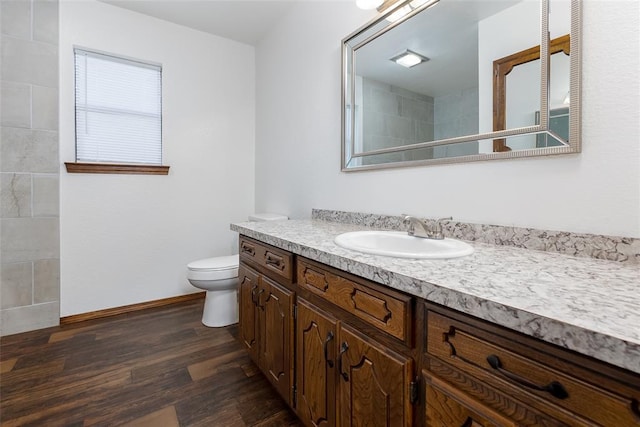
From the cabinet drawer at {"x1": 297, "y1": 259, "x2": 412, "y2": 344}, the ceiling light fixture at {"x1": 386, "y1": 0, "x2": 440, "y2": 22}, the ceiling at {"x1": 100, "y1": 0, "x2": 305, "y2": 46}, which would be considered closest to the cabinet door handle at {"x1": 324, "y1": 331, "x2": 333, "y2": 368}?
the cabinet drawer at {"x1": 297, "y1": 259, "x2": 412, "y2": 344}

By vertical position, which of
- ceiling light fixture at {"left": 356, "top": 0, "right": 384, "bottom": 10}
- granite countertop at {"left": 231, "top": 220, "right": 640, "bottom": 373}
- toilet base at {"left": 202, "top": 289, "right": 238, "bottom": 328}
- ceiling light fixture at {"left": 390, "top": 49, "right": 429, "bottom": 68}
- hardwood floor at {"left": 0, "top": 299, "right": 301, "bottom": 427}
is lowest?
hardwood floor at {"left": 0, "top": 299, "right": 301, "bottom": 427}

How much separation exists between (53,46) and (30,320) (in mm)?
2051

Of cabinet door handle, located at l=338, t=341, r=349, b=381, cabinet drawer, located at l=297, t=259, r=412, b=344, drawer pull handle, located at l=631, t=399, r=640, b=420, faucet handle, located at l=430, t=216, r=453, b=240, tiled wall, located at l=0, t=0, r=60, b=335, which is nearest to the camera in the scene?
drawer pull handle, located at l=631, t=399, r=640, b=420

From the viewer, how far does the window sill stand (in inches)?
88.3

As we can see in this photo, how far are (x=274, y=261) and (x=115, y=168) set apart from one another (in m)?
1.92

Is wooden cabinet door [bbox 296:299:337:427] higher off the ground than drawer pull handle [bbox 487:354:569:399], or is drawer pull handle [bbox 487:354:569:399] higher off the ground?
drawer pull handle [bbox 487:354:569:399]

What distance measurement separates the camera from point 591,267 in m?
0.74

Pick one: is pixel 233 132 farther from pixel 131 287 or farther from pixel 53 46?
pixel 131 287

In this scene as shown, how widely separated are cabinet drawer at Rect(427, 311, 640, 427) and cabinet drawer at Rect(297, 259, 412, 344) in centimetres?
7

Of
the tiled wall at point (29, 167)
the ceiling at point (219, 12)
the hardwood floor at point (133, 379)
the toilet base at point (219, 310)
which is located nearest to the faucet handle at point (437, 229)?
the hardwood floor at point (133, 379)

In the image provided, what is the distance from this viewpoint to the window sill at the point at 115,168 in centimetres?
224

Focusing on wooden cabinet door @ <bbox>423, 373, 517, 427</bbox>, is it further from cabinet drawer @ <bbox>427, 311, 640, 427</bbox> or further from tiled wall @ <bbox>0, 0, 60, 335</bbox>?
tiled wall @ <bbox>0, 0, 60, 335</bbox>

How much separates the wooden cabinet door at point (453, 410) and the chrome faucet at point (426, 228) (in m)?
0.61

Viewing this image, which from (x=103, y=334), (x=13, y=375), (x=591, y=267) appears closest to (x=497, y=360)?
(x=591, y=267)
